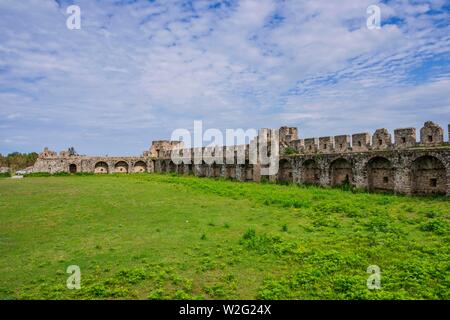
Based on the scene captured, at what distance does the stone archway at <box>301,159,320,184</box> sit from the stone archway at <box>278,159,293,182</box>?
1833 mm

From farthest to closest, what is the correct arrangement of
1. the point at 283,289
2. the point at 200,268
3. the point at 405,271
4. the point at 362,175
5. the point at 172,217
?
the point at 362,175
the point at 172,217
the point at 200,268
the point at 405,271
the point at 283,289

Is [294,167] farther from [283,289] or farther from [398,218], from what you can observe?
[283,289]

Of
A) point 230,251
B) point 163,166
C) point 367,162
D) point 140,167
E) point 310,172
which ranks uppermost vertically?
point 367,162

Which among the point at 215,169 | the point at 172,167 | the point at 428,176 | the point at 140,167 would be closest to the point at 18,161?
the point at 140,167

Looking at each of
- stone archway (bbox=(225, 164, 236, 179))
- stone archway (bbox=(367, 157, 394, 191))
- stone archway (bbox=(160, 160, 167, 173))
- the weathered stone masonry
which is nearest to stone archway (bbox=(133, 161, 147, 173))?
stone archway (bbox=(160, 160, 167, 173))

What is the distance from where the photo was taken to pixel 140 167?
57.2 metres

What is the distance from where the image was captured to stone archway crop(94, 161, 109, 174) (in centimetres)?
5538

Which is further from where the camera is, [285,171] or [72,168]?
[72,168]

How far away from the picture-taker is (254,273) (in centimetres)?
764

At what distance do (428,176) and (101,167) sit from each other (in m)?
48.0

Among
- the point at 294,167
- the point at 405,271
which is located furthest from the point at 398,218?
the point at 294,167

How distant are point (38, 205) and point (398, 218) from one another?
1649 centimetres

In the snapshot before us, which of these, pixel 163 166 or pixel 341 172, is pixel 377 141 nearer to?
pixel 341 172

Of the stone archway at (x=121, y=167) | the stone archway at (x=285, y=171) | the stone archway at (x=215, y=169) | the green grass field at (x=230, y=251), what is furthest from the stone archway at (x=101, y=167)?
the green grass field at (x=230, y=251)
